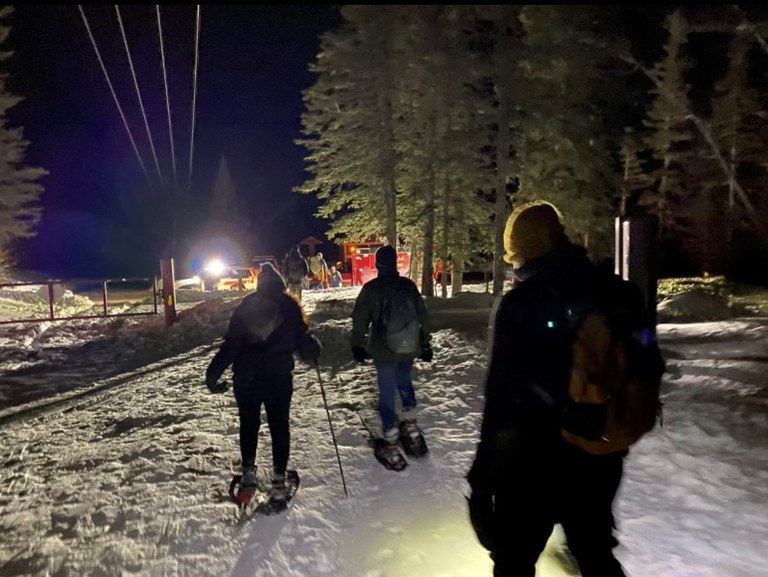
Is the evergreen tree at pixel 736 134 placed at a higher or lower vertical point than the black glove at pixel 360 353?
higher

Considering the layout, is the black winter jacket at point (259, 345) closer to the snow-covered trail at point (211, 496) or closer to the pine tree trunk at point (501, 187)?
the snow-covered trail at point (211, 496)

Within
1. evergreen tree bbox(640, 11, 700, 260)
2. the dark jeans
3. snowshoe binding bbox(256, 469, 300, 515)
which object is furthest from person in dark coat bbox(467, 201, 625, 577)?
evergreen tree bbox(640, 11, 700, 260)

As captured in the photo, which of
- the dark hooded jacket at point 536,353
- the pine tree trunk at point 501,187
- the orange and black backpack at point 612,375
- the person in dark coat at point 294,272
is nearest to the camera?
the orange and black backpack at point 612,375

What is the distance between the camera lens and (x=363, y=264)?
34094mm

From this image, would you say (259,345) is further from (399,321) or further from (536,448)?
(536,448)

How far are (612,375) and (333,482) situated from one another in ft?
12.4

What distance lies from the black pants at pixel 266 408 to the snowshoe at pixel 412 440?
4.72 feet

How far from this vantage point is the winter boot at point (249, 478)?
5.09m

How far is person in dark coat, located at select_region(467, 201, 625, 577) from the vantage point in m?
2.46

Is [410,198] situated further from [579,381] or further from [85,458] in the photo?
[579,381]

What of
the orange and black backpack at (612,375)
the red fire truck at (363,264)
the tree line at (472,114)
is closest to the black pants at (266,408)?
the orange and black backpack at (612,375)

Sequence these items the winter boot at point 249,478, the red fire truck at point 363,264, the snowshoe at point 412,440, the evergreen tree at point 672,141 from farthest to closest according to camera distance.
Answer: the evergreen tree at point 672,141
the red fire truck at point 363,264
the snowshoe at point 412,440
the winter boot at point 249,478

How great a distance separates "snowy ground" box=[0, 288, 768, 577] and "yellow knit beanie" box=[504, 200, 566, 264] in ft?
7.33

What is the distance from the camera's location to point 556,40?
17516 millimetres
